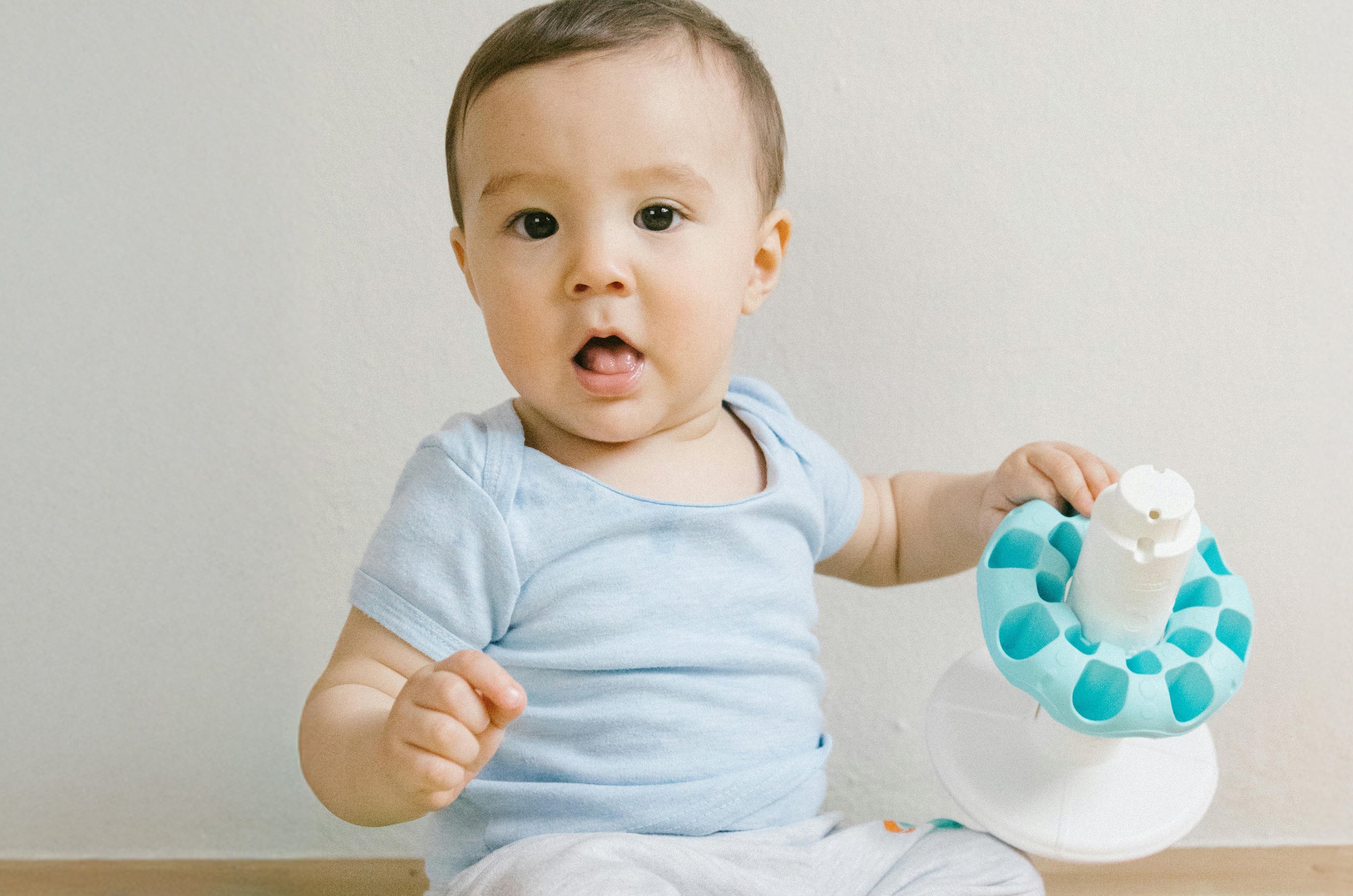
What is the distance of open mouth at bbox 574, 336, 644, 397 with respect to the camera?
763 mm

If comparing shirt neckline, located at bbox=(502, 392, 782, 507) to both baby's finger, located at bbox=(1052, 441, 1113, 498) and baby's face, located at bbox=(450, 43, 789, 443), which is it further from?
baby's finger, located at bbox=(1052, 441, 1113, 498)

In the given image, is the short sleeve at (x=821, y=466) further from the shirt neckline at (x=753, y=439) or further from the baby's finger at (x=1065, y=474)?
the baby's finger at (x=1065, y=474)

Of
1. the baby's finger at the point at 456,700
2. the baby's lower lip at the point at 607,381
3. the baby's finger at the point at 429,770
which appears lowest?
the baby's finger at the point at 429,770

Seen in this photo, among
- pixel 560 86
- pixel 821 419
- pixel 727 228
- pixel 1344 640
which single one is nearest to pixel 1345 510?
pixel 1344 640

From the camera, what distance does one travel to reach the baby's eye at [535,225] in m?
0.76

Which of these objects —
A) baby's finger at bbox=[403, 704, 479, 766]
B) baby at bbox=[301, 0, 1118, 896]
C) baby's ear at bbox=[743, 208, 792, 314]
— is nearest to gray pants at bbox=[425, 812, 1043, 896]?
baby at bbox=[301, 0, 1118, 896]

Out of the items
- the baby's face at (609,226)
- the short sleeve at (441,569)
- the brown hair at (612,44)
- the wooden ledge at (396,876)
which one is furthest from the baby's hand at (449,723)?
the wooden ledge at (396,876)

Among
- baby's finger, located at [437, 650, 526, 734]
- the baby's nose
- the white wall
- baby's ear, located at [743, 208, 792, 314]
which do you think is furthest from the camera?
the white wall

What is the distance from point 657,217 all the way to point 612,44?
10cm

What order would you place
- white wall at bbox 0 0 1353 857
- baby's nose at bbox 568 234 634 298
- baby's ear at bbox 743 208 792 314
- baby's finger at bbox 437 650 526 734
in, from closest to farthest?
baby's finger at bbox 437 650 526 734, baby's nose at bbox 568 234 634 298, baby's ear at bbox 743 208 792 314, white wall at bbox 0 0 1353 857

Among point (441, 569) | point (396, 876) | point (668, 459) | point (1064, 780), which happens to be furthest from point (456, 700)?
point (396, 876)

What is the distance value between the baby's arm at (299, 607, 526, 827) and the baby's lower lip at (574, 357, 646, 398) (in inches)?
7.3

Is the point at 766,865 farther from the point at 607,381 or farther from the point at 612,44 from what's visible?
the point at 612,44

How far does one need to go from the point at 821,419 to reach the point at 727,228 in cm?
29
